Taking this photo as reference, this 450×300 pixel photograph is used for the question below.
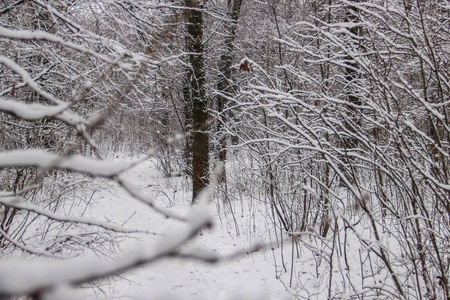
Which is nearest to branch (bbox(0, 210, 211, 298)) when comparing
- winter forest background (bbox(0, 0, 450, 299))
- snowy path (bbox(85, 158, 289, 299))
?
winter forest background (bbox(0, 0, 450, 299))

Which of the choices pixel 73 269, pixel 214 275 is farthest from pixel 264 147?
pixel 73 269

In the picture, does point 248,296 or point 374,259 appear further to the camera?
point 374,259

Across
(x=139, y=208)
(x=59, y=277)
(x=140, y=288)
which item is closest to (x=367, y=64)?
(x=59, y=277)

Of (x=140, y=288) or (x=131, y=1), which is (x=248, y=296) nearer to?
(x=131, y=1)

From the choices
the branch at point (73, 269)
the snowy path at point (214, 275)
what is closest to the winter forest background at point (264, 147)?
the branch at point (73, 269)

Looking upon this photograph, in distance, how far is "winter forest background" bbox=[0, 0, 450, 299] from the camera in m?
0.79

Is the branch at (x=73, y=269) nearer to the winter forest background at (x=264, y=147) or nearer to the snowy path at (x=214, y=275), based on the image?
the winter forest background at (x=264, y=147)

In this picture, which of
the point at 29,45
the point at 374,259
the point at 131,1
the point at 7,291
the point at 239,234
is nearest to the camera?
the point at 7,291

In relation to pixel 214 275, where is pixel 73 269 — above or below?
below

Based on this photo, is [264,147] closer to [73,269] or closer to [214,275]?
[214,275]

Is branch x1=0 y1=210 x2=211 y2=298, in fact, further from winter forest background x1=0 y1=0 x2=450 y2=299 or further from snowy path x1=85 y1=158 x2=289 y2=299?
snowy path x1=85 y1=158 x2=289 y2=299

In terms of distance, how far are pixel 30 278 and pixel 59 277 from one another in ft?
0.09

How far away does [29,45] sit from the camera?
3109 millimetres

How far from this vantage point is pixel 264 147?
4.21m
